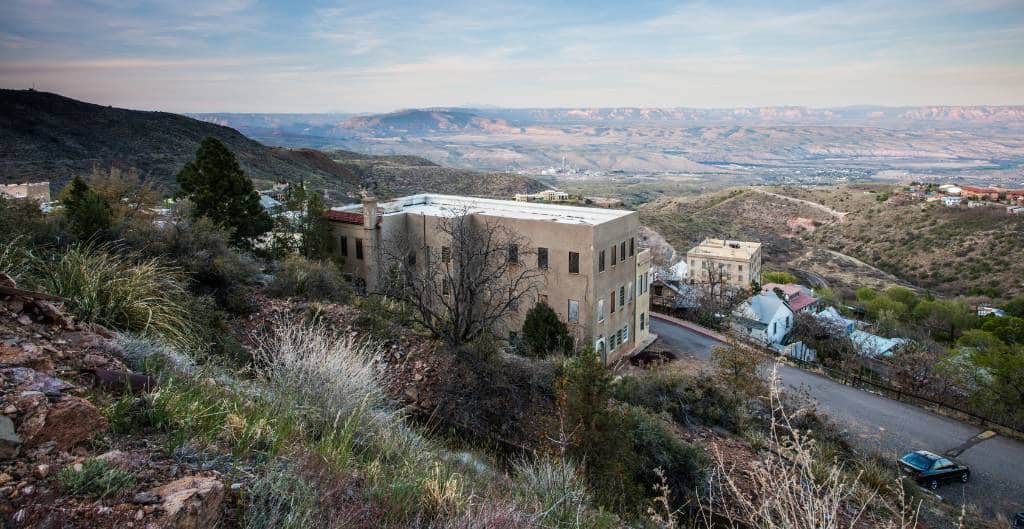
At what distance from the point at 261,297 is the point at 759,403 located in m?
13.0

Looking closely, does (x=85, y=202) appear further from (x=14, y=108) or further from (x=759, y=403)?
(x=14, y=108)

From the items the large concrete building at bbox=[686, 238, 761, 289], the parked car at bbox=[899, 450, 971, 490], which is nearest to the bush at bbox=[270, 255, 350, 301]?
the parked car at bbox=[899, 450, 971, 490]

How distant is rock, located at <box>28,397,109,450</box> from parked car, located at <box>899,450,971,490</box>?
55.7 ft

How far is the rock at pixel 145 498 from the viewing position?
10.1ft

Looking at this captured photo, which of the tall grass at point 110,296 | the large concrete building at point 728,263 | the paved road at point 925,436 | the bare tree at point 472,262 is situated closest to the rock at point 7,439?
the tall grass at point 110,296

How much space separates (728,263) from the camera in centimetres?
4566

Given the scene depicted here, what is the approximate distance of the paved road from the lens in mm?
15078

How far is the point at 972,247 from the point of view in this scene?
182ft

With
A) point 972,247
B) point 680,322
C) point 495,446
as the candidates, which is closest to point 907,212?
point 972,247

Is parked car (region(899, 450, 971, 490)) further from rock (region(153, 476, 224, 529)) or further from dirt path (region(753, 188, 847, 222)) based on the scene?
dirt path (region(753, 188, 847, 222))

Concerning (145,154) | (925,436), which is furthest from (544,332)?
(145,154)

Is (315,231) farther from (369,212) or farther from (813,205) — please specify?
(813,205)

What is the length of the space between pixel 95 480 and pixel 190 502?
18.5 inches

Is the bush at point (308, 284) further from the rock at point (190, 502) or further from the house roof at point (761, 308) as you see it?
the house roof at point (761, 308)
